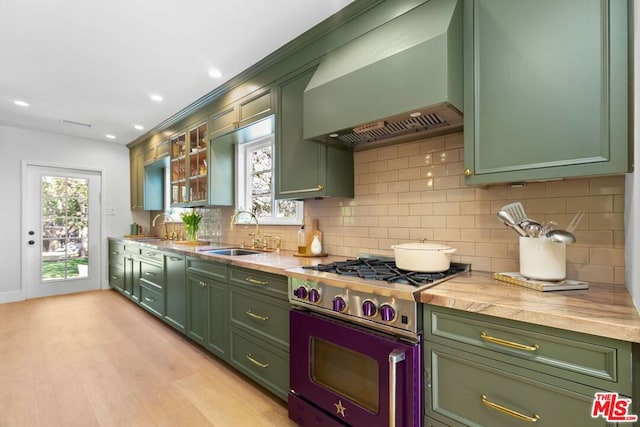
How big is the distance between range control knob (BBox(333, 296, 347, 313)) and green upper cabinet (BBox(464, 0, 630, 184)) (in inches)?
33.3

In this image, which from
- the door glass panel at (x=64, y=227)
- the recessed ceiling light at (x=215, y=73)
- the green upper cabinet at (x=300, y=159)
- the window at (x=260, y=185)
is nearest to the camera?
the green upper cabinet at (x=300, y=159)

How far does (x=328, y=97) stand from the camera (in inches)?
72.0

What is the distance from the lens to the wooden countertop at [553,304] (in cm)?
87

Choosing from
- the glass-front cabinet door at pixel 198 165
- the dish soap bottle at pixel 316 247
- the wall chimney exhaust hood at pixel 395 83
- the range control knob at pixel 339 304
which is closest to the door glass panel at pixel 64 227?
the glass-front cabinet door at pixel 198 165

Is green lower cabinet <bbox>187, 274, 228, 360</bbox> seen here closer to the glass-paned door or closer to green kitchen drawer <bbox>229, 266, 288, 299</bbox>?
green kitchen drawer <bbox>229, 266, 288, 299</bbox>

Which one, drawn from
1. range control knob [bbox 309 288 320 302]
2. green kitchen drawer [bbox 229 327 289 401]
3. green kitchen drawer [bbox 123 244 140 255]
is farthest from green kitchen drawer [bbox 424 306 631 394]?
green kitchen drawer [bbox 123 244 140 255]

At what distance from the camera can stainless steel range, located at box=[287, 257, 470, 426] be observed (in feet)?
4.11

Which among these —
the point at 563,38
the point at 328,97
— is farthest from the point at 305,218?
the point at 563,38

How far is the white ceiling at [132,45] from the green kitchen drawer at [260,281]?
1728 mm

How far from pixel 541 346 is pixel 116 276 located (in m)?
5.61

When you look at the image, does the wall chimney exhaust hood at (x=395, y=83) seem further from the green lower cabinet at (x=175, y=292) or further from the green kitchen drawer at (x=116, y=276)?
the green kitchen drawer at (x=116, y=276)

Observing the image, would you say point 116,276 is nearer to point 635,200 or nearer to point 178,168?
point 178,168

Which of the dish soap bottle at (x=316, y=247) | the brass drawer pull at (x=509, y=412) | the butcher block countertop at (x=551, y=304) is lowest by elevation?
the brass drawer pull at (x=509, y=412)

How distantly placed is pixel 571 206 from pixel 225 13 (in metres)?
2.30
